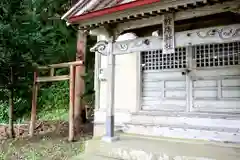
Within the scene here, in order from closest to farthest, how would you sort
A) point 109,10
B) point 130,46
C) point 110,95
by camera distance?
point 109,10 → point 130,46 → point 110,95

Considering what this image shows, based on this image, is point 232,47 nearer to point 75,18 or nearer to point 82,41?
point 75,18

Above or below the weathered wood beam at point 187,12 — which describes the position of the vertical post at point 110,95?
below

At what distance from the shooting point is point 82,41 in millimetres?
9016

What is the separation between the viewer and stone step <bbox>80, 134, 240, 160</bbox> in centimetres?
473

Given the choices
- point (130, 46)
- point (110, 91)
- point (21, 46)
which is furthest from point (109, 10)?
point (21, 46)

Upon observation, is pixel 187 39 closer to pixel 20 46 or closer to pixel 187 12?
pixel 187 12

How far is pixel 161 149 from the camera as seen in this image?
5.16 metres

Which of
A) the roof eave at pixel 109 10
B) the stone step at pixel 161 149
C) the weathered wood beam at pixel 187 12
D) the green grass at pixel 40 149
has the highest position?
the roof eave at pixel 109 10

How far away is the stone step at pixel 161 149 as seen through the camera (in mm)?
4727

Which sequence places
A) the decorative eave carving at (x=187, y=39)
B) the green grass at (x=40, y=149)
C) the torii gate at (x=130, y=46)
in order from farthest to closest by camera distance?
the green grass at (x=40, y=149) → the torii gate at (x=130, y=46) → the decorative eave carving at (x=187, y=39)

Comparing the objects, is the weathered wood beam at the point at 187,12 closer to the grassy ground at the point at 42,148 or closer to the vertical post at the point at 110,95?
the vertical post at the point at 110,95

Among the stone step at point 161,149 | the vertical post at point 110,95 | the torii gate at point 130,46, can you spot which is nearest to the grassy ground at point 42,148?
the stone step at point 161,149

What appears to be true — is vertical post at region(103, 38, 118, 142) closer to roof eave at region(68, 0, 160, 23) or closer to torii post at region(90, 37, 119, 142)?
torii post at region(90, 37, 119, 142)

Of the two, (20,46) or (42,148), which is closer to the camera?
(42,148)
